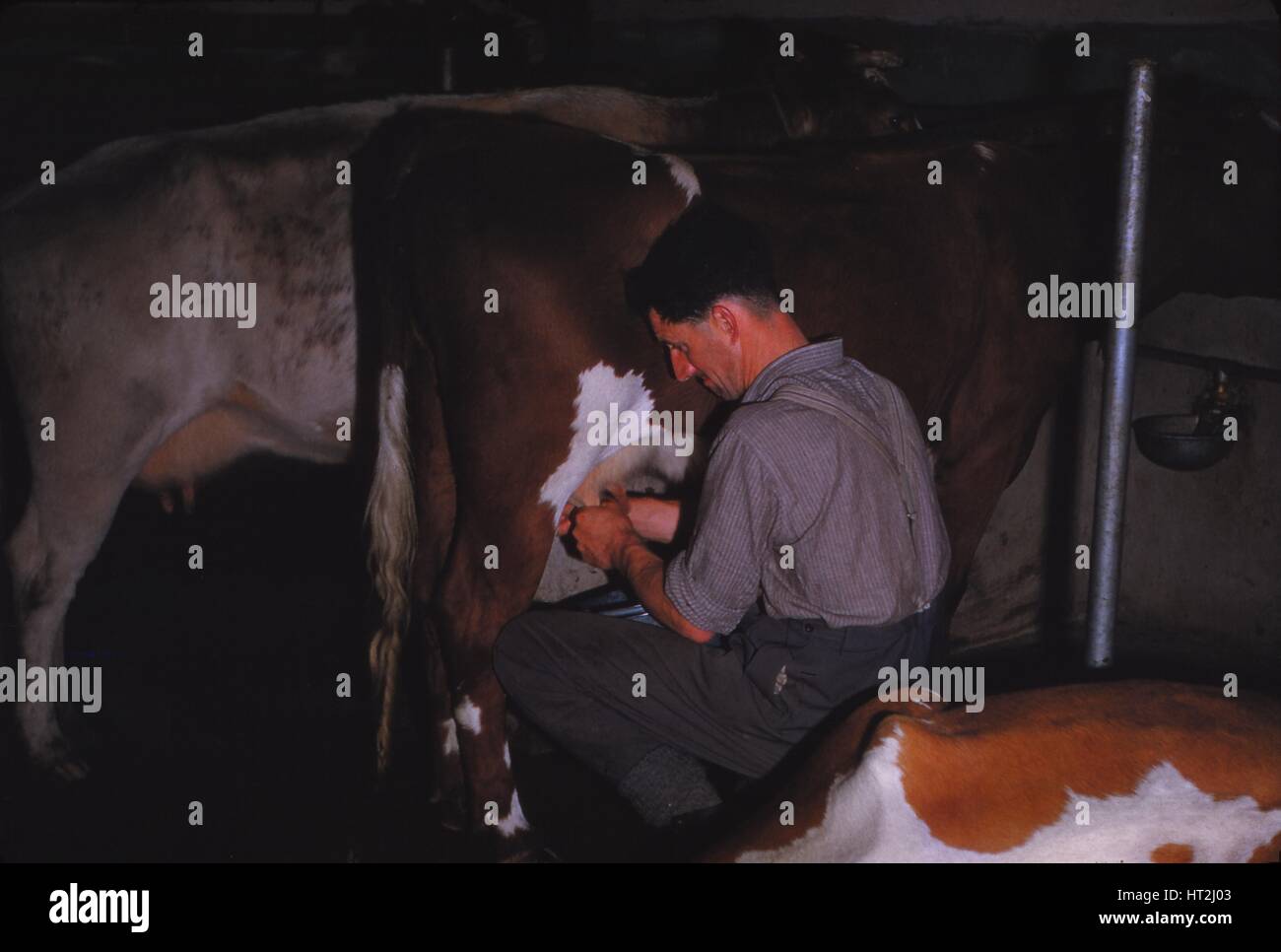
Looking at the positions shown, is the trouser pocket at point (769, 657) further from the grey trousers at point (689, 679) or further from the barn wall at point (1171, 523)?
the barn wall at point (1171, 523)

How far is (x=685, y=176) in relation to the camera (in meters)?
3.29

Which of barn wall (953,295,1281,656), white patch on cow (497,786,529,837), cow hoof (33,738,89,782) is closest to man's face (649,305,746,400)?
white patch on cow (497,786,529,837)

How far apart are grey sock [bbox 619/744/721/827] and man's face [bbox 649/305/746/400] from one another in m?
0.84

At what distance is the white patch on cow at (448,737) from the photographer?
362 cm

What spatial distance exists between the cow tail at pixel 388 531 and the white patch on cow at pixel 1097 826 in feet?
5.31

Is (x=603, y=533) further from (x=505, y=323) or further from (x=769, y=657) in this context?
(x=505, y=323)

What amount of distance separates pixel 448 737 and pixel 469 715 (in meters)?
0.43

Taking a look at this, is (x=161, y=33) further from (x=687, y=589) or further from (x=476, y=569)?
(x=687, y=589)

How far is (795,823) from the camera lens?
204cm

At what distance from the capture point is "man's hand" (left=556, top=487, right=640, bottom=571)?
8.66 ft

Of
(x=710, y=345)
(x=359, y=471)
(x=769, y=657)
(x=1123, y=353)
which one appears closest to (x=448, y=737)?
(x=359, y=471)

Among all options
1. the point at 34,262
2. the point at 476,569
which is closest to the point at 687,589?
the point at 476,569

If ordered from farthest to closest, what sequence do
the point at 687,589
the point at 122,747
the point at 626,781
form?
1. the point at 122,747
2. the point at 626,781
3. the point at 687,589

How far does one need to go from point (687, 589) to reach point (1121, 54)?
148 inches
